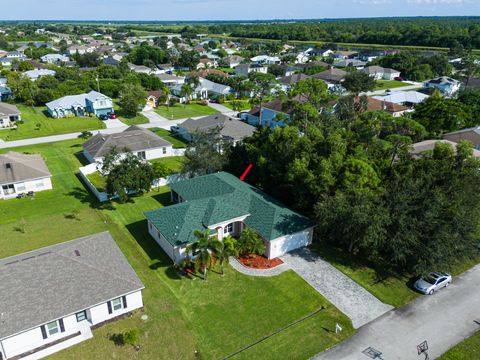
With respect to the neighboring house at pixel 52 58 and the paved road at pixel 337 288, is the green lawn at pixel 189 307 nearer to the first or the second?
the paved road at pixel 337 288

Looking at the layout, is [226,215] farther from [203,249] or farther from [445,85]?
[445,85]

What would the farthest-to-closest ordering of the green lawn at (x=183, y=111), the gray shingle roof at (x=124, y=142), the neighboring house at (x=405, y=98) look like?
the neighboring house at (x=405, y=98), the green lawn at (x=183, y=111), the gray shingle roof at (x=124, y=142)

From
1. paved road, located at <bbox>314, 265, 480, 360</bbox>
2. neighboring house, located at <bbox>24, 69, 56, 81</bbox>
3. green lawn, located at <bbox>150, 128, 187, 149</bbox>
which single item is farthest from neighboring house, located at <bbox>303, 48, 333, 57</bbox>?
paved road, located at <bbox>314, 265, 480, 360</bbox>

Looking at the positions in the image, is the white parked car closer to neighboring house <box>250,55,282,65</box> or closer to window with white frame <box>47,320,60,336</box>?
window with white frame <box>47,320,60,336</box>

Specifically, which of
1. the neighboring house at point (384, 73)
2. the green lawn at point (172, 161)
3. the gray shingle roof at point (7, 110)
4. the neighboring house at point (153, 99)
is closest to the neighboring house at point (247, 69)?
the neighboring house at point (384, 73)

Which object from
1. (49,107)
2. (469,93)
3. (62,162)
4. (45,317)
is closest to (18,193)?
(62,162)

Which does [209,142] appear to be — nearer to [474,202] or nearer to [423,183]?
[423,183]
